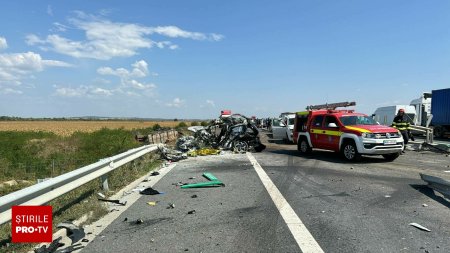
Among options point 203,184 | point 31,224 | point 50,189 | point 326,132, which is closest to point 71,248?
point 31,224

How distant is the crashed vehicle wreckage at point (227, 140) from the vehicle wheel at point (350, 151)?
17.5 feet

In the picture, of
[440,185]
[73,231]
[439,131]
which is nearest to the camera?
[73,231]

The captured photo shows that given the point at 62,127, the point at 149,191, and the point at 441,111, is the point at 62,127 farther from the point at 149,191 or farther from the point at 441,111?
the point at 149,191

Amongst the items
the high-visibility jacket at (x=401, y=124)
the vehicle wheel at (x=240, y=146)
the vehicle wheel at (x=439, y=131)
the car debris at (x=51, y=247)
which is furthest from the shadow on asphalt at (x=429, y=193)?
the vehicle wheel at (x=439, y=131)

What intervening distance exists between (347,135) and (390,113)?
20.9 m

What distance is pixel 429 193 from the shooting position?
805 centimetres

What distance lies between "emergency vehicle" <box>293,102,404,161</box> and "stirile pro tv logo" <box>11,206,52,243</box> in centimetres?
1128

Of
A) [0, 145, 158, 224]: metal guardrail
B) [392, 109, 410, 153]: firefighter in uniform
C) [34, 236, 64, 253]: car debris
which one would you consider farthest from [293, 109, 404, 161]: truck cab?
[34, 236, 64, 253]: car debris

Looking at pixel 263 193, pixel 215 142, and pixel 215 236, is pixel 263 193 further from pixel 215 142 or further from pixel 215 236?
pixel 215 142

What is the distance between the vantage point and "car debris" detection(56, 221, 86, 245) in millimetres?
5111

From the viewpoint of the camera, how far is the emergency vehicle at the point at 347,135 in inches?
544

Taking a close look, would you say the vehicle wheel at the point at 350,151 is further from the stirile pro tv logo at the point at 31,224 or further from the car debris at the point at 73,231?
the stirile pro tv logo at the point at 31,224

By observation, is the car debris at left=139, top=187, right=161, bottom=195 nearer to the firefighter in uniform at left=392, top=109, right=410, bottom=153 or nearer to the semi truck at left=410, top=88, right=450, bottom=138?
the firefighter in uniform at left=392, top=109, right=410, bottom=153

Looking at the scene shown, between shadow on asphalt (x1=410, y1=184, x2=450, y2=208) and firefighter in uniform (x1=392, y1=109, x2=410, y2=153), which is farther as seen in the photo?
firefighter in uniform (x1=392, y1=109, x2=410, y2=153)
